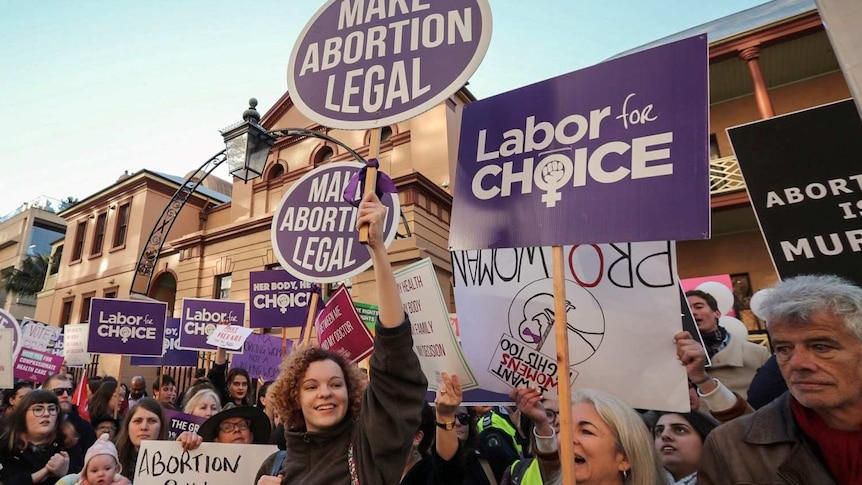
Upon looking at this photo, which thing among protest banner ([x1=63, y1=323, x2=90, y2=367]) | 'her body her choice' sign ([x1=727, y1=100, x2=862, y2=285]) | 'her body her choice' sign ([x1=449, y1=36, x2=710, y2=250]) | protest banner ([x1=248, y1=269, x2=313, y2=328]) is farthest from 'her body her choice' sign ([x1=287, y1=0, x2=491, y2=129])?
protest banner ([x1=63, y1=323, x2=90, y2=367])

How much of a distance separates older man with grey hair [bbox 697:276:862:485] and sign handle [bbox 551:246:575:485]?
0.52 m

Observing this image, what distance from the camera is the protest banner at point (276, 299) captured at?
6141mm

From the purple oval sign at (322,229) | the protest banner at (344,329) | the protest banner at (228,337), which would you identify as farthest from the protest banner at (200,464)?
the protest banner at (228,337)

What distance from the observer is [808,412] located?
5.79 feet

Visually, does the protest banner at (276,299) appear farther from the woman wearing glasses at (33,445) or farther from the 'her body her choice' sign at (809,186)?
the 'her body her choice' sign at (809,186)

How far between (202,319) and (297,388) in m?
6.33

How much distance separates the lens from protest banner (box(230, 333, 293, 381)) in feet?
23.1

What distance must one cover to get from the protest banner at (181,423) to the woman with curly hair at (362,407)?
1678 mm

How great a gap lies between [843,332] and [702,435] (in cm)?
108

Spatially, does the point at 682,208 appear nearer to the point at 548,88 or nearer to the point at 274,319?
the point at 548,88

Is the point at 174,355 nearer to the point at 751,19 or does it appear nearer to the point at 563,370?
the point at 563,370

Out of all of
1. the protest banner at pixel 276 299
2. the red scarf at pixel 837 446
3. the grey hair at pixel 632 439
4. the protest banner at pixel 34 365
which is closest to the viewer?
the red scarf at pixel 837 446

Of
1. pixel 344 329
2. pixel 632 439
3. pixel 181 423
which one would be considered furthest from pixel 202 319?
pixel 632 439

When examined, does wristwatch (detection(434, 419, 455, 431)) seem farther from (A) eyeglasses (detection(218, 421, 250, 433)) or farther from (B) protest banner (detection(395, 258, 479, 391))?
(A) eyeglasses (detection(218, 421, 250, 433))
